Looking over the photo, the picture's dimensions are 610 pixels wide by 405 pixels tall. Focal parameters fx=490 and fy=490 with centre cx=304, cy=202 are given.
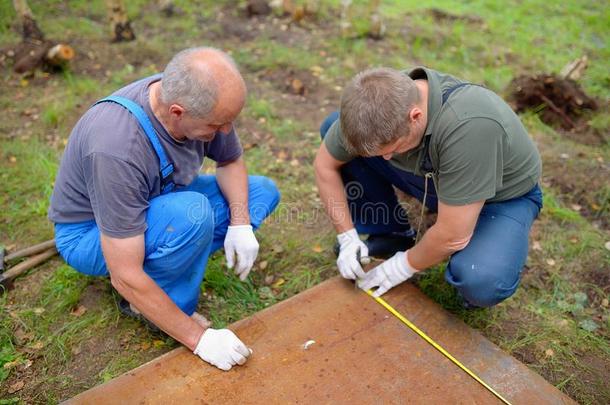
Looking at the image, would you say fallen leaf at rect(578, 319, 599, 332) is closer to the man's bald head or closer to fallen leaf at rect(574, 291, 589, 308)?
fallen leaf at rect(574, 291, 589, 308)

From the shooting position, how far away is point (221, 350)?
1.90 metres

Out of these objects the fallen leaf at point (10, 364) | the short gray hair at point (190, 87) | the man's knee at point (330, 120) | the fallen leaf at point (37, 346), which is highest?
the short gray hair at point (190, 87)

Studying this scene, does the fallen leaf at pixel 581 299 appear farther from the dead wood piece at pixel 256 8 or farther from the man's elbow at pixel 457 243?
the dead wood piece at pixel 256 8

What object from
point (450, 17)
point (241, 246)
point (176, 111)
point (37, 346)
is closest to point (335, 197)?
point (241, 246)

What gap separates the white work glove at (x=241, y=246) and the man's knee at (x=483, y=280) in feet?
2.99

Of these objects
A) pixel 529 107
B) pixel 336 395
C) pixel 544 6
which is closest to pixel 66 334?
pixel 336 395

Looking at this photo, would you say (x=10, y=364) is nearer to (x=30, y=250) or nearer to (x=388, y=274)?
(x=30, y=250)

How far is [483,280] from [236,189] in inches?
46.5

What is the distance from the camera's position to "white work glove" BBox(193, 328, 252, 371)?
1.89 metres

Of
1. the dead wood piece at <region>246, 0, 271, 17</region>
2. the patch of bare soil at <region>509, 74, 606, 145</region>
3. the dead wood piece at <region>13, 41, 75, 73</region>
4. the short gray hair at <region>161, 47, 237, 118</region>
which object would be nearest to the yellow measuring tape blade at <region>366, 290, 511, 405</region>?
the short gray hair at <region>161, 47, 237, 118</region>

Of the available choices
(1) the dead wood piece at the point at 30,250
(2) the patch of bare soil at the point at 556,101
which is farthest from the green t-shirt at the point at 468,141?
(2) the patch of bare soil at the point at 556,101

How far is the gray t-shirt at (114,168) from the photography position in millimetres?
1697

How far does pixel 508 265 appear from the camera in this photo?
6.81 feet

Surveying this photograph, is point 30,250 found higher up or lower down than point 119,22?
lower down
